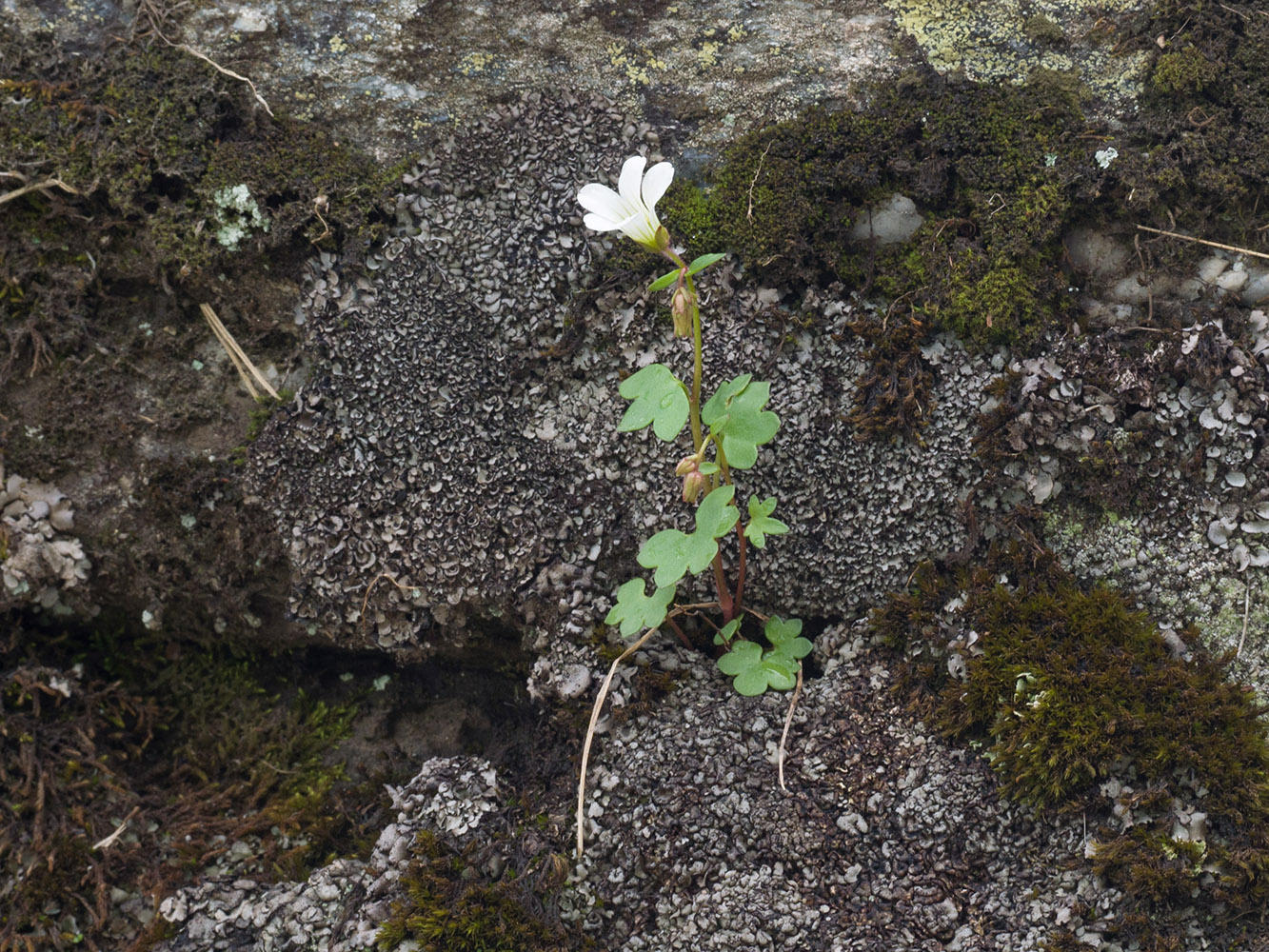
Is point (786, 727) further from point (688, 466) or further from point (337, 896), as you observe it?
point (337, 896)

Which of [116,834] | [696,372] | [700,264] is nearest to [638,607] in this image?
[696,372]

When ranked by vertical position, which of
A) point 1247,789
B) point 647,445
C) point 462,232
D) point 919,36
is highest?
point 919,36

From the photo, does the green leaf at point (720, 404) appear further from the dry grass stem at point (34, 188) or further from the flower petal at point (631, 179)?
the dry grass stem at point (34, 188)

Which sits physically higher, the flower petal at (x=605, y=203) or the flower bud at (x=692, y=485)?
the flower petal at (x=605, y=203)

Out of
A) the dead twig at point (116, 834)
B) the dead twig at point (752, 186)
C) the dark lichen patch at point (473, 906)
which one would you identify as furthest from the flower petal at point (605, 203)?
the dead twig at point (116, 834)

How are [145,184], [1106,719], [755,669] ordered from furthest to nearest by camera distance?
1. [145,184]
2. [755,669]
3. [1106,719]

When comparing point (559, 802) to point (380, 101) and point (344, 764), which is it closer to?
point (344, 764)

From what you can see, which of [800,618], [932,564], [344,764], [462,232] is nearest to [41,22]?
[462,232]
